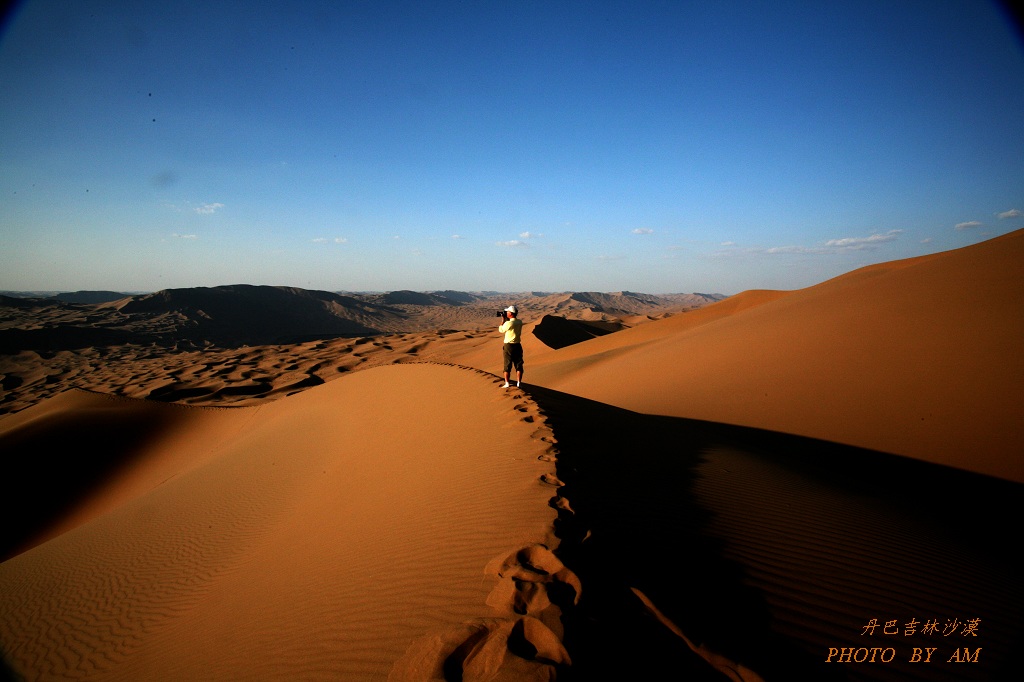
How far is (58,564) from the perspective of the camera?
5.95 m

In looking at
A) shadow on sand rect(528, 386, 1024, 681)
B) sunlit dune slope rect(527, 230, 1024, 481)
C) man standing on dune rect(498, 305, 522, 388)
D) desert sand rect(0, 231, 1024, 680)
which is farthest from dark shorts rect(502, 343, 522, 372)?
sunlit dune slope rect(527, 230, 1024, 481)

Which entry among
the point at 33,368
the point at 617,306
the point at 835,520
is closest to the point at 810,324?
the point at 835,520

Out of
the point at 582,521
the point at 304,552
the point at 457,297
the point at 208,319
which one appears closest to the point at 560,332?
the point at 304,552

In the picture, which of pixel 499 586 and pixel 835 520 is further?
pixel 835 520

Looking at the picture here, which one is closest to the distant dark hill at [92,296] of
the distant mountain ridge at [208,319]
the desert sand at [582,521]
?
the distant mountain ridge at [208,319]

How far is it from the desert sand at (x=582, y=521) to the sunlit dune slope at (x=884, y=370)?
58 millimetres

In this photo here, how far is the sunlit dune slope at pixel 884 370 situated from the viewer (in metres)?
6.49

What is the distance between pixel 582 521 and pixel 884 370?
871 cm

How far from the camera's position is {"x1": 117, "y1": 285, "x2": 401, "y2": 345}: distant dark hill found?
1641 inches

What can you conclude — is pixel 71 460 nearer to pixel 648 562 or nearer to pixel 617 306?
pixel 648 562

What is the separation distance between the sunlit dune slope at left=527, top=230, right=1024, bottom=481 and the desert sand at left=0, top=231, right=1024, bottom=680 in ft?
0.19

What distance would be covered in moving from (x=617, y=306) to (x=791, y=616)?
4609 inches

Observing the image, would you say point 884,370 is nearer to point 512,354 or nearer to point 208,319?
point 512,354

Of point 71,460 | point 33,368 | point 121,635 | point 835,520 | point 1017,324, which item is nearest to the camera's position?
point 835,520
